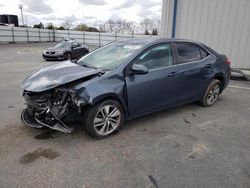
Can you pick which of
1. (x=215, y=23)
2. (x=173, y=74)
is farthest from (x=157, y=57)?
(x=215, y=23)

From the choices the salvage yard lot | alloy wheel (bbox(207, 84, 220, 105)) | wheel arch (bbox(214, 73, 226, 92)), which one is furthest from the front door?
wheel arch (bbox(214, 73, 226, 92))

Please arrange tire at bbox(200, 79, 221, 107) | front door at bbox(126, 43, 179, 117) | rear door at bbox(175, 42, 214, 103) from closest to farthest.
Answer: front door at bbox(126, 43, 179, 117) < rear door at bbox(175, 42, 214, 103) < tire at bbox(200, 79, 221, 107)

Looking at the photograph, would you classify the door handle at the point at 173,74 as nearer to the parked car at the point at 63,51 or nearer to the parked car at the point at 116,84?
the parked car at the point at 116,84

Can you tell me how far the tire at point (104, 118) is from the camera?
3.37 metres

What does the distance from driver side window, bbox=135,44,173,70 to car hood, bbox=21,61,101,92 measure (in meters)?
0.83

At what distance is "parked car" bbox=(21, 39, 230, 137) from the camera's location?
3.32 m

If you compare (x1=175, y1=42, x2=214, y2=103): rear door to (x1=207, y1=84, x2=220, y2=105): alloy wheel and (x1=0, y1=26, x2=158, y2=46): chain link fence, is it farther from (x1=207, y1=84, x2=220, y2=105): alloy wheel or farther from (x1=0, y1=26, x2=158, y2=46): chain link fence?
(x1=0, y1=26, x2=158, y2=46): chain link fence

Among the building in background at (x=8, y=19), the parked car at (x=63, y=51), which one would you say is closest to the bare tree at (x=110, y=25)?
→ the building in background at (x=8, y=19)

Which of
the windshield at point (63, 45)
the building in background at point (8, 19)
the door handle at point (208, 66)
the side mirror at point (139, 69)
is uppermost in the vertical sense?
the building in background at point (8, 19)

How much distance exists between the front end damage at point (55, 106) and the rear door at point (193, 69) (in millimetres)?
2101

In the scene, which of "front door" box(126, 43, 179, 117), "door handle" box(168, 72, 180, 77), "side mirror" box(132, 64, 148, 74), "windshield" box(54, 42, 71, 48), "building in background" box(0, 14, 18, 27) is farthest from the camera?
"building in background" box(0, 14, 18, 27)

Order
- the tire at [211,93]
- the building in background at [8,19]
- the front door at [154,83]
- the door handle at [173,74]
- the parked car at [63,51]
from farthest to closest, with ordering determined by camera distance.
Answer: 1. the building in background at [8,19]
2. the parked car at [63,51]
3. the tire at [211,93]
4. the door handle at [173,74]
5. the front door at [154,83]

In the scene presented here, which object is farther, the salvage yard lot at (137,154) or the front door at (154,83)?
the front door at (154,83)

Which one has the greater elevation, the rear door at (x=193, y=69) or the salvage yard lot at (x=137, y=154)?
the rear door at (x=193, y=69)
